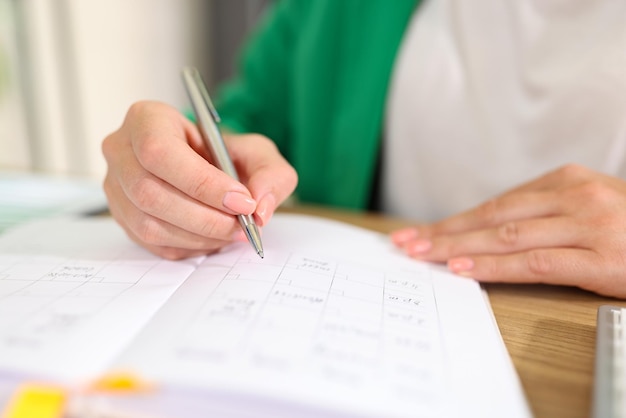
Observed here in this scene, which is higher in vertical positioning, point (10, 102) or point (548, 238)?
point (10, 102)

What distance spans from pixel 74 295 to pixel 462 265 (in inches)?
11.8

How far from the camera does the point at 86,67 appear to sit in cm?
121

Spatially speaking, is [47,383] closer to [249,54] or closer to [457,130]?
[457,130]

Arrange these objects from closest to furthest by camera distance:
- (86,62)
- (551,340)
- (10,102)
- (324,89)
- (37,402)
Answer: (37,402) < (551,340) < (324,89) < (10,102) < (86,62)

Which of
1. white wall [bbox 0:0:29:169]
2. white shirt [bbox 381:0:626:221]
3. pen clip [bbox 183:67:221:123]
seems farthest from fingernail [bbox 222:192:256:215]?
white wall [bbox 0:0:29:169]

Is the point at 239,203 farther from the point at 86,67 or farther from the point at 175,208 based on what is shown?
the point at 86,67

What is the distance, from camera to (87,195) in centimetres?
68

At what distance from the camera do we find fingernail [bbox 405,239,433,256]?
1.48ft

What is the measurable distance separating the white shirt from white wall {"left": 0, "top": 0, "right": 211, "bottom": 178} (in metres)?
0.84

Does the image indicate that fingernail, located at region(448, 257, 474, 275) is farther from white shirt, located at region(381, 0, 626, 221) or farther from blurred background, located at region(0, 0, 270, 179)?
blurred background, located at region(0, 0, 270, 179)

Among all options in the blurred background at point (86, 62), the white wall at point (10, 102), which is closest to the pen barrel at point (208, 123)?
the blurred background at point (86, 62)

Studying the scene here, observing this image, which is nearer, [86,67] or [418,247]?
[418,247]

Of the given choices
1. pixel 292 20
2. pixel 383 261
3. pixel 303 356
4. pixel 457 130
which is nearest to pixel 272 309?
pixel 303 356

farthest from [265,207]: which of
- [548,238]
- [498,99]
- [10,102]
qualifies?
[10,102]
